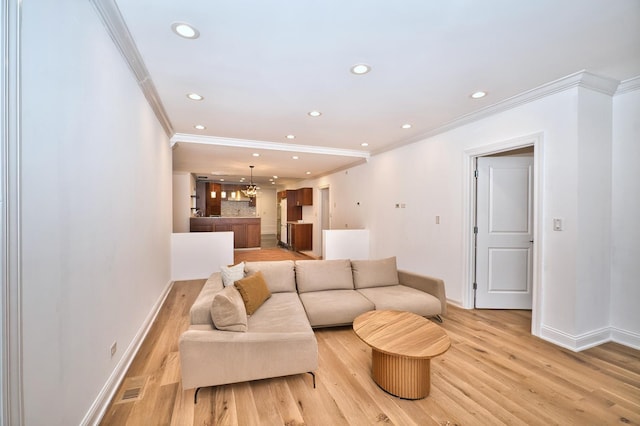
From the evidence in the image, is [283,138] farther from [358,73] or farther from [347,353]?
[347,353]

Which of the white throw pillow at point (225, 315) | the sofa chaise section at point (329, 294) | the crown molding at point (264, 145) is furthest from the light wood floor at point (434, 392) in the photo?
the crown molding at point (264, 145)

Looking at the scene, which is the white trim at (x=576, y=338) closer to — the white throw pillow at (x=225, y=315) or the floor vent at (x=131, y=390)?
the white throw pillow at (x=225, y=315)

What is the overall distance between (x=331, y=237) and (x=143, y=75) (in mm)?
4245

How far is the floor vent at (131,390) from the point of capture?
1866 mm

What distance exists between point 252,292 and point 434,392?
1.73 m

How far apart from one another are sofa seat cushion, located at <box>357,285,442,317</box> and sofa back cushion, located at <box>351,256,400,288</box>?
0.17 m

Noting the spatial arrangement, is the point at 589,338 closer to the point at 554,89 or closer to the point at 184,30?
the point at 554,89

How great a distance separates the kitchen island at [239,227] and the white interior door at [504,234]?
670cm

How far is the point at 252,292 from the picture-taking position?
2582 millimetres

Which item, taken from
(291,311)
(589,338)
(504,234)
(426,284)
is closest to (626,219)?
(504,234)

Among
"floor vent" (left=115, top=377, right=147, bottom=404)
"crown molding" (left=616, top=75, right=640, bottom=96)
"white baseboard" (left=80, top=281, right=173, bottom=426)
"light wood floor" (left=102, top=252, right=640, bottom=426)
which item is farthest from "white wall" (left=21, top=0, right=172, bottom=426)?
"crown molding" (left=616, top=75, right=640, bottom=96)

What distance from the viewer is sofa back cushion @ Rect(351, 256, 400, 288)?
11.4 feet

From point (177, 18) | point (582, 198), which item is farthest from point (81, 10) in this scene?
point (582, 198)

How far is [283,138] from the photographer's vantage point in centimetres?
460
